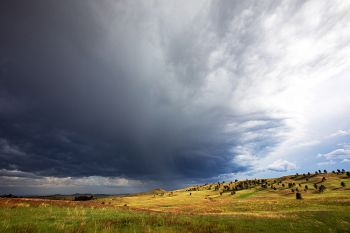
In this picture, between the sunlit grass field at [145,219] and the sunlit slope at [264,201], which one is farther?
the sunlit slope at [264,201]

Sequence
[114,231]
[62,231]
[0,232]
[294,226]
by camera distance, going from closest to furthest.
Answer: [0,232], [62,231], [114,231], [294,226]

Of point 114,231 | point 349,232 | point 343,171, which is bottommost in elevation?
point 349,232

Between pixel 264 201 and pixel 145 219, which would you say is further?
pixel 264 201

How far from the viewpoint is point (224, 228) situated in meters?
21.6

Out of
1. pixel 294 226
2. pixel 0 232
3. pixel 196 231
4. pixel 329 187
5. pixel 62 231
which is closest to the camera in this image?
pixel 0 232

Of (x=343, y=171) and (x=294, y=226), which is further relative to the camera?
(x=343, y=171)

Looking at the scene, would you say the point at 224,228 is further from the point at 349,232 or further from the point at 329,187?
the point at 329,187

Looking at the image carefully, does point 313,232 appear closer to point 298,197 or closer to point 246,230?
point 246,230

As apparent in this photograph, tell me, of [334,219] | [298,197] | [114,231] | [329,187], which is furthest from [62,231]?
[329,187]

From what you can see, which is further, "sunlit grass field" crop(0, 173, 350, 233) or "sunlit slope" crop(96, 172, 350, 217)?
"sunlit slope" crop(96, 172, 350, 217)

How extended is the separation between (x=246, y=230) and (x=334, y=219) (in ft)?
49.0

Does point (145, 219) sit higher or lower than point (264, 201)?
lower

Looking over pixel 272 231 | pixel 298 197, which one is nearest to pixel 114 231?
pixel 272 231

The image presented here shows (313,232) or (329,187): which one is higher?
(329,187)
